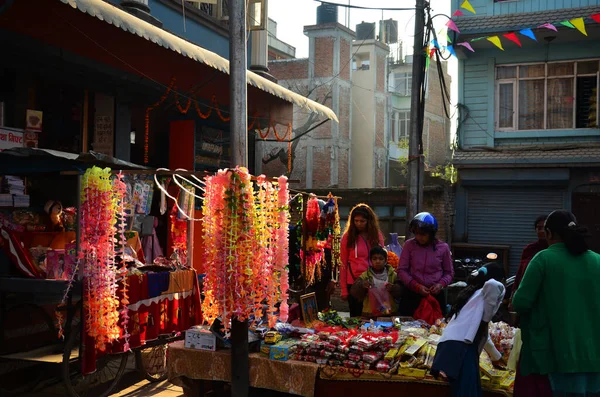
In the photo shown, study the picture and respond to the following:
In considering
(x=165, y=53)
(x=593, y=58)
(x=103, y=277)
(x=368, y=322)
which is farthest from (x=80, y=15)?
(x=593, y=58)

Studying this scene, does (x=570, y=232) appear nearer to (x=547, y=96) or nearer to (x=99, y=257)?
(x=99, y=257)

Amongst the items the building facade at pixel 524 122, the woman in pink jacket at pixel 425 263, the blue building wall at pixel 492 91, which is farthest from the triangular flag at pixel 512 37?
the woman in pink jacket at pixel 425 263

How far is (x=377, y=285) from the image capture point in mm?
7520

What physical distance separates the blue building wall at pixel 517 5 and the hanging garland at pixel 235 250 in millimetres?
12545

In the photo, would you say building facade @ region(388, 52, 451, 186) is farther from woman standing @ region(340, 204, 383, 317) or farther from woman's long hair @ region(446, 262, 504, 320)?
woman's long hair @ region(446, 262, 504, 320)

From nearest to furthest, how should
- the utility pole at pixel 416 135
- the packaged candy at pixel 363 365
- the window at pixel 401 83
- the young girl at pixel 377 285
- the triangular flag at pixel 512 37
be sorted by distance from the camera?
the packaged candy at pixel 363 365
the young girl at pixel 377 285
the utility pole at pixel 416 135
the triangular flag at pixel 512 37
the window at pixel 401 83

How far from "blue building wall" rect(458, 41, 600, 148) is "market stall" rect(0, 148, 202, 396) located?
420 inches

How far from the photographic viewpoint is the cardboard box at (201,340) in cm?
599

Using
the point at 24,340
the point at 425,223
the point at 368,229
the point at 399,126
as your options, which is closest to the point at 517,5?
the point at 368,229

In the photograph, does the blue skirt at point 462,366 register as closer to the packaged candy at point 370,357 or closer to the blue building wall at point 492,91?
the packaged candy at point 370,357

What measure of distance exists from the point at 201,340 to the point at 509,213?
12.0m

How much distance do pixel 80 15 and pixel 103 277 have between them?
133 inches

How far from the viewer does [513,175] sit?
1586 centimetres

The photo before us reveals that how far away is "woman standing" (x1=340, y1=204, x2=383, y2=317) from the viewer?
7902mm
